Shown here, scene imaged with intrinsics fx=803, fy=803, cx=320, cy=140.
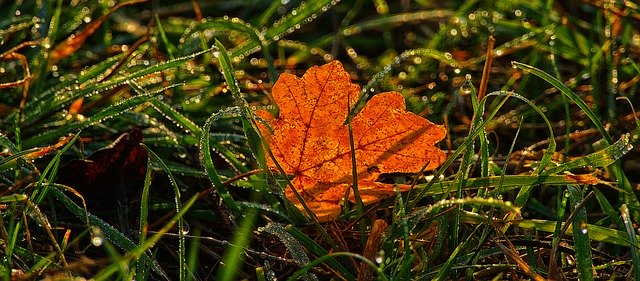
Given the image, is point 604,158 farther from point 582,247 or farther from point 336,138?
point 336,138

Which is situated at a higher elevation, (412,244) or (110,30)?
(110,30)

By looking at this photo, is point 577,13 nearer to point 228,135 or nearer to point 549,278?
point 228,135

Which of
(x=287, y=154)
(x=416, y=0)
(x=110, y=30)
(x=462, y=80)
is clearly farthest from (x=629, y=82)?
(x=110, y=30)

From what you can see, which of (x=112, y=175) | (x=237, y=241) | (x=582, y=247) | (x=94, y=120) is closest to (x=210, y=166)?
A: (x=237, y=241)

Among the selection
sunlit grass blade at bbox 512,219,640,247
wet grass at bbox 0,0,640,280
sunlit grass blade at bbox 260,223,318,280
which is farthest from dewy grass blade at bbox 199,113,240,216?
sunlit grass blade at bbox 512,219,640,247

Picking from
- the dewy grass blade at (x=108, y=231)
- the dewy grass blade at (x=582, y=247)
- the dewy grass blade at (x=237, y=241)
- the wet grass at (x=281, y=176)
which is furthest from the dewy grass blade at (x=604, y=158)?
the dewy grass blade at (x=108, y=231)

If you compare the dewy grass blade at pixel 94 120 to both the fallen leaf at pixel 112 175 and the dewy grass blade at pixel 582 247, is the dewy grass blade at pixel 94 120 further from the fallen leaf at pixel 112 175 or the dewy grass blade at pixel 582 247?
the dewy grass blade at pixel 582 247
